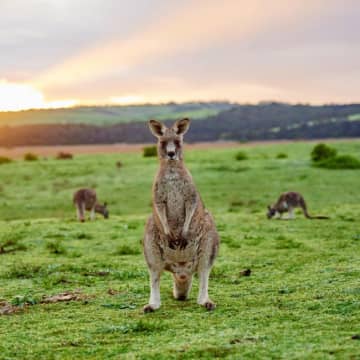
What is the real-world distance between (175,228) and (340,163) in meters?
33.4

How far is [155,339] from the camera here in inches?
277

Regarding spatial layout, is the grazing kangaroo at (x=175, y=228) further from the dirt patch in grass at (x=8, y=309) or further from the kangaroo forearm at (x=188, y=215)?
the dirt patch in grass at (x=8, y=309)

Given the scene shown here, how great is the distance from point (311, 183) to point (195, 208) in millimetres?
27571

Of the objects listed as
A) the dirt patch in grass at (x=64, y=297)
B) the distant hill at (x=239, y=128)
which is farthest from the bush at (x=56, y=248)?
the distant hill at (x=239, y=128)

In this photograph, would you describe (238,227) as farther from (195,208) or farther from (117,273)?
(195,208)

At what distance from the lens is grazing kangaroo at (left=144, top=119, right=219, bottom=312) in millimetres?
8508

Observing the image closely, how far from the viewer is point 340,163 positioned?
133 ft

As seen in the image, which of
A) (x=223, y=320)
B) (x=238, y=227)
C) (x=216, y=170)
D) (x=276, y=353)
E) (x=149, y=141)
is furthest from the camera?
(x=149, y=141)

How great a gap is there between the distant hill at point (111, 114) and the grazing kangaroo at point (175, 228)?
117 m

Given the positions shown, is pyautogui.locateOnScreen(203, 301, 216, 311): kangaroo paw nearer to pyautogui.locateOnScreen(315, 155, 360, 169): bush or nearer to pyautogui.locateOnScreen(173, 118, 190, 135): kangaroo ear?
pyautogui.locateOnScreen(173, 118, 190, 135): kangaroo ear

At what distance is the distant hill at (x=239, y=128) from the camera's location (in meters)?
98.6

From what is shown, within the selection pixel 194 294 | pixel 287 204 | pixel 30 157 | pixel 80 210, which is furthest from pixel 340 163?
pixel 194 294

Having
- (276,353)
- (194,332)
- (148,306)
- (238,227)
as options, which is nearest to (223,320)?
(194,332)

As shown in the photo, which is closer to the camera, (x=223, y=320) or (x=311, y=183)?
(x=223, y=320)
